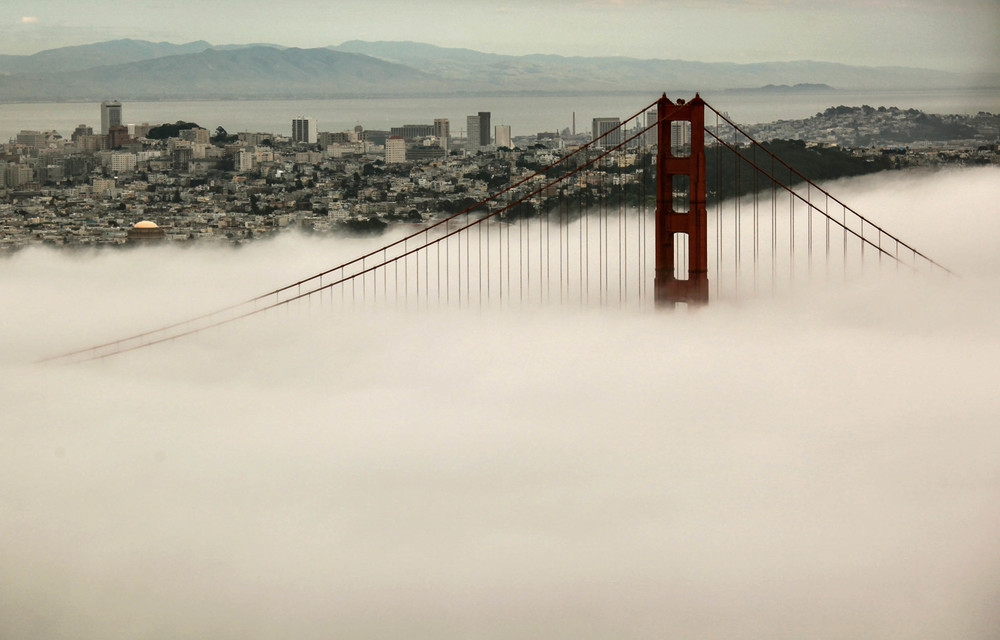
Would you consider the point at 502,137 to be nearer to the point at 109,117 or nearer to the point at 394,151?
the point at 394,151

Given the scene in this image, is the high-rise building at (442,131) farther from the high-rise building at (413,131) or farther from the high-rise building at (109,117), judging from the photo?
the high-rise building at (109,117)

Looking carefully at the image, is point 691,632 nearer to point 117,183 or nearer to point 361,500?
point 361,500

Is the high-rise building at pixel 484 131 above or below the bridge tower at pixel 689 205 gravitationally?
above

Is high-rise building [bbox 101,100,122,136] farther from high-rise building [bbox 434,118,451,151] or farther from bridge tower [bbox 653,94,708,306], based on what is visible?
bridge tower [bbox 653,94,708,306]

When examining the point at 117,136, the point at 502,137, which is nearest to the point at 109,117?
the point at 117,136

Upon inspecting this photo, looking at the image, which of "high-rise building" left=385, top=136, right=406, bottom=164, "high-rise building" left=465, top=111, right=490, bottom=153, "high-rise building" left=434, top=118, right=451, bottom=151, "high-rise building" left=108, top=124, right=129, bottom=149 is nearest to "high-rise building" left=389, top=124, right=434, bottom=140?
"high-rise building" left=434, top=118, right=451, bottom=151

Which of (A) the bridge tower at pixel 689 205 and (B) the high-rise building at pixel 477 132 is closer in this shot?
(A) the bridge tower at pixel 689 205

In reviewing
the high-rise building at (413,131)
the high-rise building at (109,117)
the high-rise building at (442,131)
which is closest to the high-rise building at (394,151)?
the high-rise building at (413,131)

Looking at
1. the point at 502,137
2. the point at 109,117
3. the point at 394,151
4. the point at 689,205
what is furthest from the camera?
A: the point at 109,117
